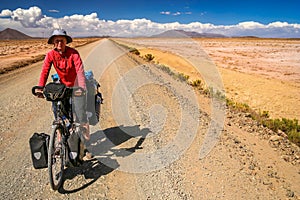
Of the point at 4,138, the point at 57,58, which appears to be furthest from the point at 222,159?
the point at 4,138

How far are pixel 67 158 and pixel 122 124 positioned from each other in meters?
2.64

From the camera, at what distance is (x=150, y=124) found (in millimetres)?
6320

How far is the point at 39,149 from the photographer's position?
3520 mm

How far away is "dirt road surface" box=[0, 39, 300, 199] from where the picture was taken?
3.72m

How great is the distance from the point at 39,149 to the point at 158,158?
6.83 feet

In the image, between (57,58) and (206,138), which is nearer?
(57,58)

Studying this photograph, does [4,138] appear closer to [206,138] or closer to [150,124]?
[150,124]

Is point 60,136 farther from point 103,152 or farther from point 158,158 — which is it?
point 158,158

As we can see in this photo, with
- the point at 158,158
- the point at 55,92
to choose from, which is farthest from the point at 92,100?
the point at 158,158

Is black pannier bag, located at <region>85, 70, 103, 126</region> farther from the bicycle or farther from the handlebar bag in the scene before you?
the handlebar bag

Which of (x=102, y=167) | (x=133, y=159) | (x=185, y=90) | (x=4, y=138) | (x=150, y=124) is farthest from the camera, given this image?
(x=185, y=90)

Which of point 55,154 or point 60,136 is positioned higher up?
point 60,136

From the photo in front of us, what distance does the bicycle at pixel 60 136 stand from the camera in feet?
11.1

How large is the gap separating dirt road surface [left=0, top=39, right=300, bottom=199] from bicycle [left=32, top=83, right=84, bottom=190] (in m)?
0.29
